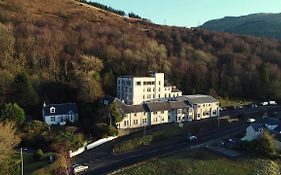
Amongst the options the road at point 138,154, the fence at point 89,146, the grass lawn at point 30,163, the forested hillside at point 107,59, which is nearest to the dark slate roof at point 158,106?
the road at point 138,154

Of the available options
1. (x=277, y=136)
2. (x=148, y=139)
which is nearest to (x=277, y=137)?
(x=277, y=136)

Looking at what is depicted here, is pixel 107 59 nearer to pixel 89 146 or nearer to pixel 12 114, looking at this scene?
pixel 12 114

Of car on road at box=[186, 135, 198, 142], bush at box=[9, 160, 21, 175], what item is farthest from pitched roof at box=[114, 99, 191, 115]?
bush at box=[9, 160, 21, 175]

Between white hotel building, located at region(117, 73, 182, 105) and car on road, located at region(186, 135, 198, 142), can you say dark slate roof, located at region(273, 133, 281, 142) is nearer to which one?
car on road, located at region(186, 135, 198, 142)

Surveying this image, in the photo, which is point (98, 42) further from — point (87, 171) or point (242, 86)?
point (87, 171)

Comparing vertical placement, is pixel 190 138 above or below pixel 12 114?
below

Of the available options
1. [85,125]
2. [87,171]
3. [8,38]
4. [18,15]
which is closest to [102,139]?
[85,125]
